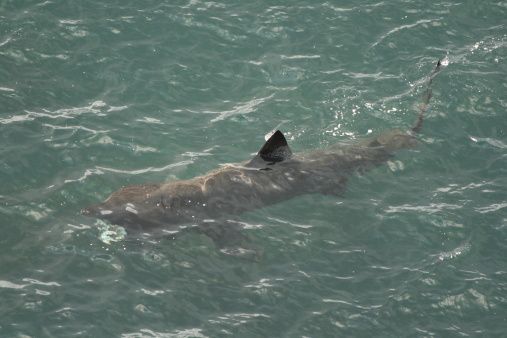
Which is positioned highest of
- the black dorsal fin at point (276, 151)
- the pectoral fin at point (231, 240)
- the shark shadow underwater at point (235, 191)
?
the black dorsal fin at point (276, 151)

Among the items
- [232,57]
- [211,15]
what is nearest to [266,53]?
[232,57]

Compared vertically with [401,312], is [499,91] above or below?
above

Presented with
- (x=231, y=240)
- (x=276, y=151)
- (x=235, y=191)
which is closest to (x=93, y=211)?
(x=231, y=240)

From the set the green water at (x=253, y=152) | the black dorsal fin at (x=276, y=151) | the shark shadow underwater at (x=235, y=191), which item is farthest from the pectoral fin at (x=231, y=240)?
the black dorsal fin at (x=276, y=151)

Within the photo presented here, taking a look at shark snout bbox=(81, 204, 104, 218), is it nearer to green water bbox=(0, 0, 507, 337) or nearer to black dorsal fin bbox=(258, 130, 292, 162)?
green water bbox=(0, 0, 507, 337)

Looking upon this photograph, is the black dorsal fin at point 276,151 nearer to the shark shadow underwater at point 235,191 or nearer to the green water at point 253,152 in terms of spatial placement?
the shark shadow underwater at point 235,191

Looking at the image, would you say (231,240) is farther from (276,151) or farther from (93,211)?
(93,211)

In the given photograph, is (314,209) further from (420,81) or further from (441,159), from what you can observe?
(420,81)
